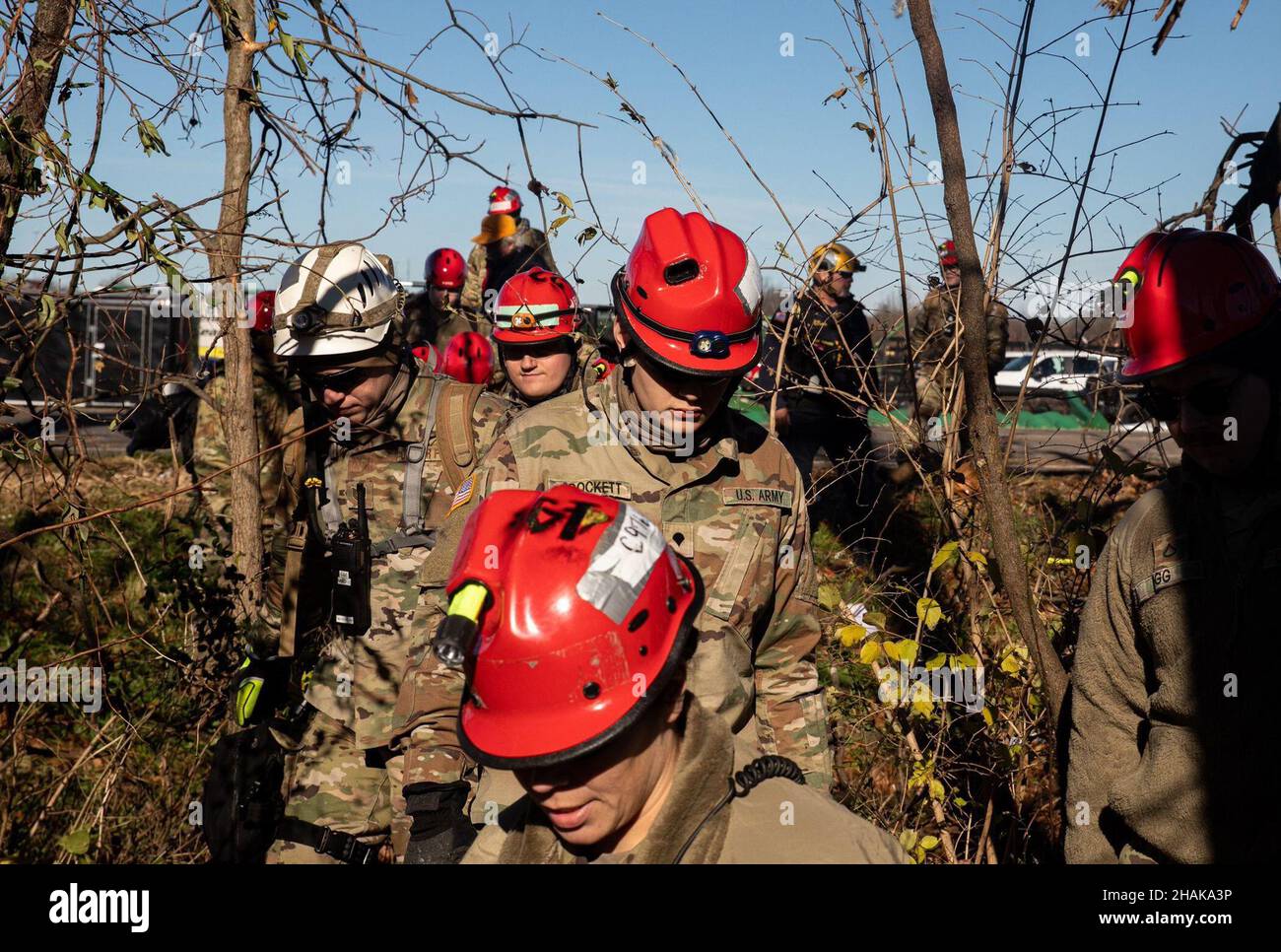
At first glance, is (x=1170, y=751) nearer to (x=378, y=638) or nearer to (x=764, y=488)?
(x=764, y=488)

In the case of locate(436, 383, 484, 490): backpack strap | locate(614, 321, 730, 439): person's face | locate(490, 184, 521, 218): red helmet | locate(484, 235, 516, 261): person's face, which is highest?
locate(490, 184, 521, 218): red helmet

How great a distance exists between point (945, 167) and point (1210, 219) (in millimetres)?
1277

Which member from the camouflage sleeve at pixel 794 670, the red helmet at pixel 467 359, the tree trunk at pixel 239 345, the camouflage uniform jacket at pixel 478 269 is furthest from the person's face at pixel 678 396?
the camouflage uniform jacket at pixel 478 269

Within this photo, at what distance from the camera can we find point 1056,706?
3.83 metres

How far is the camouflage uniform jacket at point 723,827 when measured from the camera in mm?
1937

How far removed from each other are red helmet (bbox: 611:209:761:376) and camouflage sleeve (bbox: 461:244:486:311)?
6.62 metres

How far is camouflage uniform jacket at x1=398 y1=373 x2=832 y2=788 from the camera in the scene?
121 inches

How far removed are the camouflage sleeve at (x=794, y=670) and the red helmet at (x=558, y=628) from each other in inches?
48.1

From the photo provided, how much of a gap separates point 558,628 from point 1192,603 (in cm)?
175

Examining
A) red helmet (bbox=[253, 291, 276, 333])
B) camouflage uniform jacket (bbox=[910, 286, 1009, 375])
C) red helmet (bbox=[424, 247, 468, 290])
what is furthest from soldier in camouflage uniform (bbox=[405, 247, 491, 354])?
camouflage uniform jacket (bbox=[910, 286, 1009, 375])

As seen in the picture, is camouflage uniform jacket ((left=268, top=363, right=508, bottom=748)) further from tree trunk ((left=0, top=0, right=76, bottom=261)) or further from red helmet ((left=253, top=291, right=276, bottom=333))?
tree trunk ((left=0, top=0, right=76, bottom=261))

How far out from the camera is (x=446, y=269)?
33.4ft

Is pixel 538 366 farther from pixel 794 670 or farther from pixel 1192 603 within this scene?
pixel 1192 603

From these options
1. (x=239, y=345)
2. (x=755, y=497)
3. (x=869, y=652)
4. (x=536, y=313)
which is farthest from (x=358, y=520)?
(x=536, y=313)
